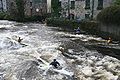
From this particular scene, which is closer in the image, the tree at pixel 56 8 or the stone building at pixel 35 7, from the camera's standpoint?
the tree at pixel 56 8

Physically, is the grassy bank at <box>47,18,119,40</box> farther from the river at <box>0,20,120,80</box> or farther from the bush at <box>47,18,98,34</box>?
the river at <box>0,20,120,80</box>

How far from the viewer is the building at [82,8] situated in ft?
156

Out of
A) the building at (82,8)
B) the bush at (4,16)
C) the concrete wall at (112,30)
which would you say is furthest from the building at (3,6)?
the concrete wall at (112,30)

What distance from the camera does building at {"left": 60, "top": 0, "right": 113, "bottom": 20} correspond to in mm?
47688

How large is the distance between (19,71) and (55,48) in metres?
8.05

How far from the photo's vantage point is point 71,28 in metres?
43.7

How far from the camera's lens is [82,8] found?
50406 mm

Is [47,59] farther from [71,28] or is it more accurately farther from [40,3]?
[40,3]

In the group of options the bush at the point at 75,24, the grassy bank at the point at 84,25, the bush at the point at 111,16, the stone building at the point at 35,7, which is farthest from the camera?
the stone building at the point at 35,7

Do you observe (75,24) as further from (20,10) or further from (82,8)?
(20,10)

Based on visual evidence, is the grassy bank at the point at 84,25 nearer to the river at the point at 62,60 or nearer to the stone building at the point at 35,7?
the river at the point at 62,60

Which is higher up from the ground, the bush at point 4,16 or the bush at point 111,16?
the bush at point 111,16

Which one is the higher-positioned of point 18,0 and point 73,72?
point 18,0

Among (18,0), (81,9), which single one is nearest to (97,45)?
(81,9)
